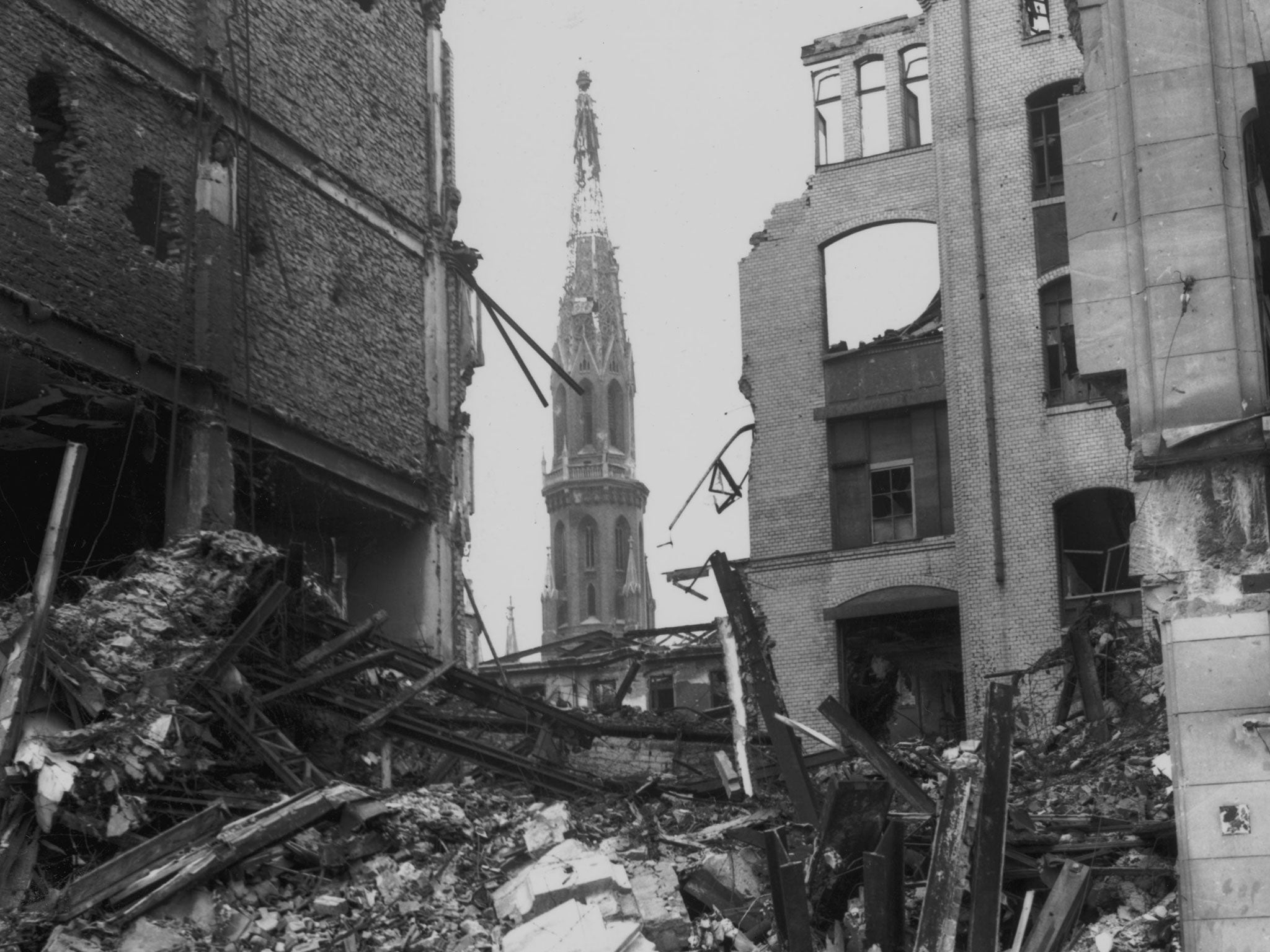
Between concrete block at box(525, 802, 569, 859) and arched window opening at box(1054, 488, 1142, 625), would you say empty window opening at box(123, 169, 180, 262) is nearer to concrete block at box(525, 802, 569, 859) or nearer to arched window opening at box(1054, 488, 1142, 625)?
concrete block at box(525, 802, 569, 859)

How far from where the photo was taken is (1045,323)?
2450cm

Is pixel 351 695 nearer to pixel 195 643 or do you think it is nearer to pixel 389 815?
pixel 195 643

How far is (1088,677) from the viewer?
19.3 metres

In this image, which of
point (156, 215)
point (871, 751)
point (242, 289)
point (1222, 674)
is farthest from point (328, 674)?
point (1222, 674)

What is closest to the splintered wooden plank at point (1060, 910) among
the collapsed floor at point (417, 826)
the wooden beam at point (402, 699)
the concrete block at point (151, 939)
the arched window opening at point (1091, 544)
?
the collapsed floor at point (417, 826)

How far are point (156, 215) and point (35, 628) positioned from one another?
6610 millimetres

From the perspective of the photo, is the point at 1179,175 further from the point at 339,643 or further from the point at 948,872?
the point at 339,643

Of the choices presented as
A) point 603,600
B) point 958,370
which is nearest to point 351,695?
point 958,370

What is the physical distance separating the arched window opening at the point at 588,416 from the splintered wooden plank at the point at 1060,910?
262 ft

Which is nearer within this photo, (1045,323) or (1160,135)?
(1160,135)

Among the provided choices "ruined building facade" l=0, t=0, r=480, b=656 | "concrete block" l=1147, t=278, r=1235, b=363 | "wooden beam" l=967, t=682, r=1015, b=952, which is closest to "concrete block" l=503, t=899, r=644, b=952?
"wooden beam" l=967, t=682, r=1015, b=952

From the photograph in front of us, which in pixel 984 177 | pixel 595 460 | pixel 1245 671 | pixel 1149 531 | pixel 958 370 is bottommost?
pixel 1245 671

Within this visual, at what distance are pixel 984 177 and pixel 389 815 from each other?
14.9 meters

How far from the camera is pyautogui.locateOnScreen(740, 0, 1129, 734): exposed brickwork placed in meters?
23.8
